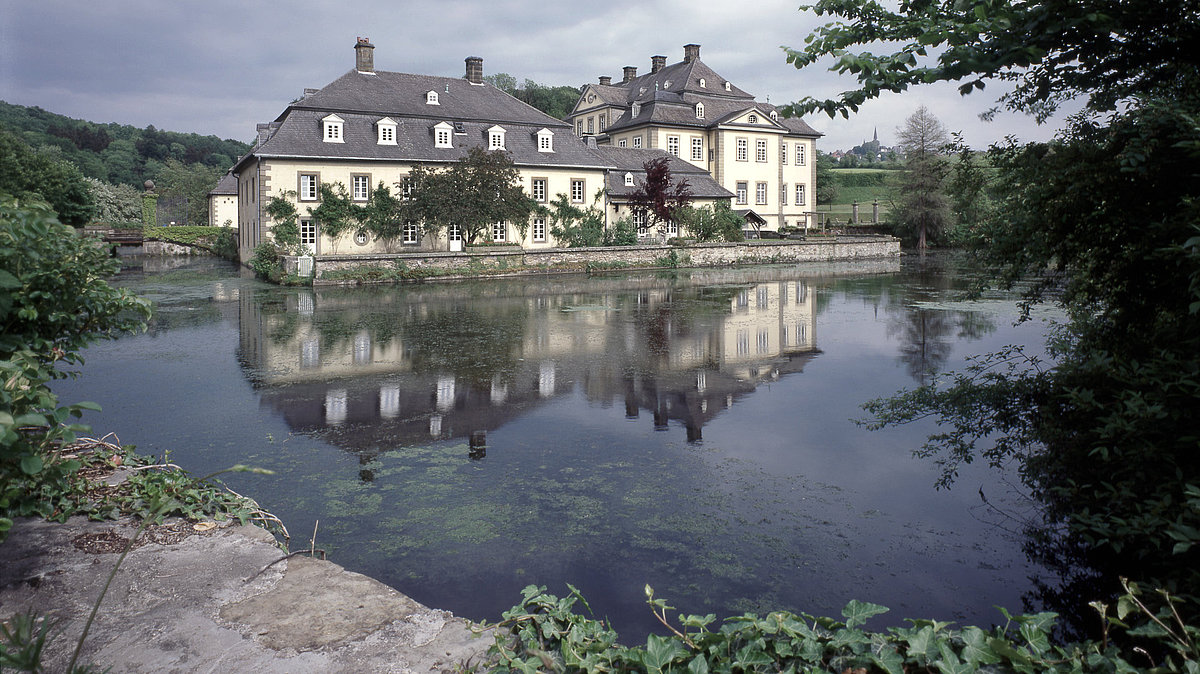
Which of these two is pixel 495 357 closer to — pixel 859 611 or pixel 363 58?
pixel 859 611

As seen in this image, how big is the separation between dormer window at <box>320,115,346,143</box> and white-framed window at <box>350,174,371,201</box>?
1729 millimetres

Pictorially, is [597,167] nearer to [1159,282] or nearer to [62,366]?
[62,366]

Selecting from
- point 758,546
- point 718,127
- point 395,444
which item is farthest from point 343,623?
point 718,127

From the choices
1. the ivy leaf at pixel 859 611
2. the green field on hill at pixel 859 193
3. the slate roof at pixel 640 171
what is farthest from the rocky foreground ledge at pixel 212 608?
the green field on hill at pixel 859 193

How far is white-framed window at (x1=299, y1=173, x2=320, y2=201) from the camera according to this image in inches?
1348

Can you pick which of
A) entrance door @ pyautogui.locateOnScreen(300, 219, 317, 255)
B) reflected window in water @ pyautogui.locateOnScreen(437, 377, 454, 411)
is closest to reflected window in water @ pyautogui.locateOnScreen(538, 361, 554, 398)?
reflected window in water @ pyautogui.locateOnScreen(437, 377, 454, 411)

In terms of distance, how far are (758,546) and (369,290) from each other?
22276 millimetres

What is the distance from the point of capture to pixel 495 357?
13.1 meters

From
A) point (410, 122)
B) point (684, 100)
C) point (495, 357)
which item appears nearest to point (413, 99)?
point (410, 122)

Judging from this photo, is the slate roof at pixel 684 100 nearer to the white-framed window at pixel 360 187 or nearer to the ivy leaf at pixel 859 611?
the white-framed window at pixel 360 187

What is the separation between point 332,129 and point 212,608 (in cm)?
3425

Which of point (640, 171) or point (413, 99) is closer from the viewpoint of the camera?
point (413, 99)

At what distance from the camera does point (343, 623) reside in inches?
152

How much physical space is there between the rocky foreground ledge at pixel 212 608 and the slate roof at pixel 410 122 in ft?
104
